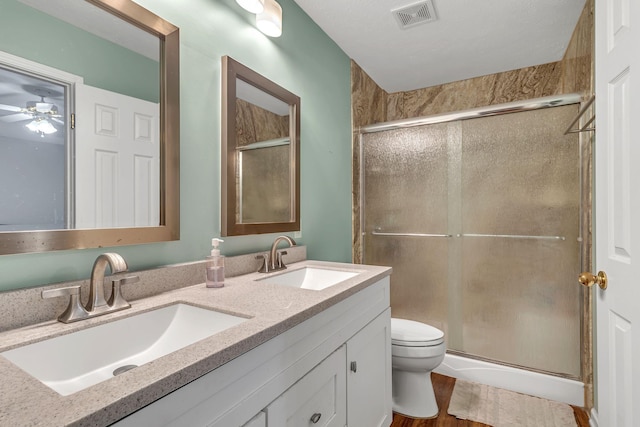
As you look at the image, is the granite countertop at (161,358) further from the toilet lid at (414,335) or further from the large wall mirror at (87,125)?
the toilet lid at (414,335)

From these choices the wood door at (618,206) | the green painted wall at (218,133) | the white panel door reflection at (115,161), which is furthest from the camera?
the green painted wall at (218,133)

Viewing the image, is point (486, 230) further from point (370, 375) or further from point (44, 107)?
point (44, 107)

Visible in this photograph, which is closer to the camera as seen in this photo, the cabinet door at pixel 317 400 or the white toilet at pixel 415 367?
the cabinet door at pixel 317 400

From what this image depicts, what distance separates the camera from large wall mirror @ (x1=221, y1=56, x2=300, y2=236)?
1398 mm

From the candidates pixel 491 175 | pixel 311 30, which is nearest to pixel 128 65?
pixel 311 30

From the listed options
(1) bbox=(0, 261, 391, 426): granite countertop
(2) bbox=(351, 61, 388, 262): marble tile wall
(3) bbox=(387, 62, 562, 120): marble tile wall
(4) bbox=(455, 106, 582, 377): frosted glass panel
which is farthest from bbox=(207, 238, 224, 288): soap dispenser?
(3) bbox=(387, 62, 562, 120): marble tile wall

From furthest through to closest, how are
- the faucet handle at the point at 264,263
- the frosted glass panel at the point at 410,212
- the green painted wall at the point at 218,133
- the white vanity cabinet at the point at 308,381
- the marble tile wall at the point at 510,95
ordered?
the frosted glass panel at the point at 410,212 < the marble tile wall at the point at 510,95 < the faucet handle at the point at 264,263 < the green painted wall at the point at 218,133 < the white vanity cabinet at the point at 308,381

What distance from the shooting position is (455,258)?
2330 mm

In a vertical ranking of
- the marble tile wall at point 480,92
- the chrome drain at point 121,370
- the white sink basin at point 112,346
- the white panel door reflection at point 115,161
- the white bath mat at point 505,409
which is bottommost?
the white bath mat at point 505,409

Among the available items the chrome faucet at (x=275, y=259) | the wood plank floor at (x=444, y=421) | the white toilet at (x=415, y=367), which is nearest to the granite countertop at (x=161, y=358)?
the chrome faucet at (x=275, y=259)

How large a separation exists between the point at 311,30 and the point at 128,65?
1297mm

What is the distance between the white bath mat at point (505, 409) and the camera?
5.83 feet

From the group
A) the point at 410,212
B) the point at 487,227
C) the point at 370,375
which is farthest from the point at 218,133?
the point at 487,227

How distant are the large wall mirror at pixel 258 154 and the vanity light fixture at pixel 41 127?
598 millimetres
